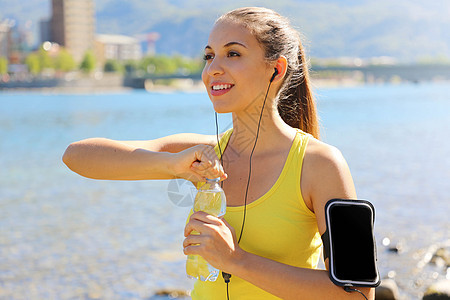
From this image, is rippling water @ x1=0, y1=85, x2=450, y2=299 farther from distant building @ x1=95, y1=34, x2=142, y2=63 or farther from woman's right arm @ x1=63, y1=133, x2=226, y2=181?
distant building @ x1=95, y1=34, x2=142, y2=63

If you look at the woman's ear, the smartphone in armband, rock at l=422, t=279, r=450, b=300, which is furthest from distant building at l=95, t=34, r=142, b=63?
the smartphone in armband

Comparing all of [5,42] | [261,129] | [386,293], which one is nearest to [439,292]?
[386,293]

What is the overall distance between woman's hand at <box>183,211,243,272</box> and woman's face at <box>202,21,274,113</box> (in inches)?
19.9

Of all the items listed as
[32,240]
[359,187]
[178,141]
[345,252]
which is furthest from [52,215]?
[345,252]

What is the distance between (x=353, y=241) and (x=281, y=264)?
253 mm

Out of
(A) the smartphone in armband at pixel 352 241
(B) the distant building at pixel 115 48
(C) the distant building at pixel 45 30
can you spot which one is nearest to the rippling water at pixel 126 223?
(A) the smartphone in armband at pixel 352 241

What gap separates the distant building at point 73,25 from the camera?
144625 mm

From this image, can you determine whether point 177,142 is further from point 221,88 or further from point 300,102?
point 300,102

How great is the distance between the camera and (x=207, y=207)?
79.9 inches

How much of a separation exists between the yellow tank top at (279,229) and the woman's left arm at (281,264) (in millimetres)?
70

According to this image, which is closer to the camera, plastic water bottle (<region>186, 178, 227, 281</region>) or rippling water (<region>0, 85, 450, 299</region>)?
plastic water bottle (<region>186, 178, 227, 281</region>)

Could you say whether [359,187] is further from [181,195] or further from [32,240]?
[181,195]

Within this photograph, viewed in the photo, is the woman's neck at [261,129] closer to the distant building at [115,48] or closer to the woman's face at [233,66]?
the woman's face at [233,66]

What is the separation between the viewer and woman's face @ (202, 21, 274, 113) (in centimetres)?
219
